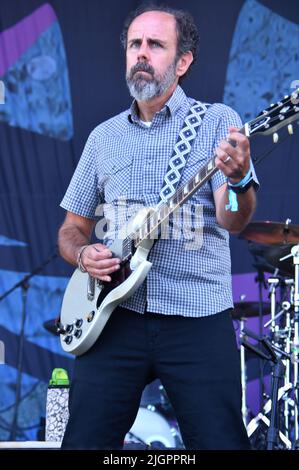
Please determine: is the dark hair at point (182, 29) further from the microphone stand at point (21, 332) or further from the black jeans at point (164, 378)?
the microphone stand at point (21, 332)

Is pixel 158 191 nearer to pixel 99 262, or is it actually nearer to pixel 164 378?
pixel 99 262

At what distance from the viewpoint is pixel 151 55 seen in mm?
3176

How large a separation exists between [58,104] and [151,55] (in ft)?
8.87

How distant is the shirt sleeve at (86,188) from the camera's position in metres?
3.31

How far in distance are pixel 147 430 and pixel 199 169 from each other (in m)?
2.75

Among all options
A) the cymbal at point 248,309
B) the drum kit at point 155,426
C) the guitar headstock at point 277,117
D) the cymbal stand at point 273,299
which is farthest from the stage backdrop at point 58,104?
the guitar headstock at point 277,117

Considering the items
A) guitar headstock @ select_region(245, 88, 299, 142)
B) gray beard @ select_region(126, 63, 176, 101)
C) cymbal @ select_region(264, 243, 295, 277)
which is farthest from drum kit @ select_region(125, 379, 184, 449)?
guitar headstock @ select_region(245, 88, 299, 142)

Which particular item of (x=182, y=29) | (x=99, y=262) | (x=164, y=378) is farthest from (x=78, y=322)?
(x=182, y=29)

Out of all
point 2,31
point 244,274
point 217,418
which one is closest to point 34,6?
point 2,31

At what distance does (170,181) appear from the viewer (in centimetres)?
301

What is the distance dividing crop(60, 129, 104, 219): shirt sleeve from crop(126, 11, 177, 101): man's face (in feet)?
1.02

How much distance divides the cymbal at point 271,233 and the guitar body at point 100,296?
210cm

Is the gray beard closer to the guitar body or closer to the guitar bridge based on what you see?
the guitar body

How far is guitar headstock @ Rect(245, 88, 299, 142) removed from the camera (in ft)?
8.66
